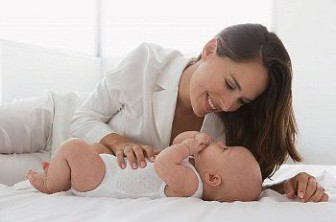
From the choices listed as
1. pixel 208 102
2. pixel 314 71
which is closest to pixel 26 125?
pixel 208 102

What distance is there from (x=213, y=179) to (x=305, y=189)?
219 mm

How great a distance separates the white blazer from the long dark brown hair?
10 cm

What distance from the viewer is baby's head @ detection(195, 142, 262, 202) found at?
1.13 m

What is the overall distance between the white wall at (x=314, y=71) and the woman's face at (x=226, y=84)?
75.6 inches

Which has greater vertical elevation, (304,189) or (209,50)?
(209,50)

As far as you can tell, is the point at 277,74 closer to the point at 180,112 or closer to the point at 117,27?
the point at 180,112

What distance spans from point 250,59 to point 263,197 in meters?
0.37

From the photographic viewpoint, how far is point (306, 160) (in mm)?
3143

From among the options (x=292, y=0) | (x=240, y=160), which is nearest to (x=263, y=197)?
(x=240, y=160)

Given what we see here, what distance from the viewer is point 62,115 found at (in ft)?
5.73

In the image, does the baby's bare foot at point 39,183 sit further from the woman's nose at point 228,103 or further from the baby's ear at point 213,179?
the woman's nose at point 228,103

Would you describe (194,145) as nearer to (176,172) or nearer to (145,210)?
(176,172)

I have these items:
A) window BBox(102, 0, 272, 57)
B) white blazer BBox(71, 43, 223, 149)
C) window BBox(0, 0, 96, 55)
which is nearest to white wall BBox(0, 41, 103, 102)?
window BBox(0, 0, 96, 55)

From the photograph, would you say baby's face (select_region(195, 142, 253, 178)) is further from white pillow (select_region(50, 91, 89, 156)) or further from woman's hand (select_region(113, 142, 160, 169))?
white pillow (select_region(50, 91, 89, 156))
